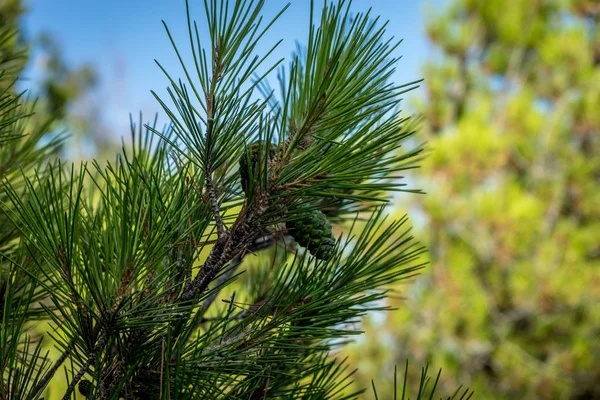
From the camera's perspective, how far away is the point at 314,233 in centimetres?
33

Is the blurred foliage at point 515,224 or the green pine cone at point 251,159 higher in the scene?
the blurred foliage at point 515,224

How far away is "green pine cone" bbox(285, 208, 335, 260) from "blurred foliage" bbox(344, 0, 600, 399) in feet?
8.44

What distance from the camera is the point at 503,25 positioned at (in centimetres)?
321

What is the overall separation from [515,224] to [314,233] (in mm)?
2687

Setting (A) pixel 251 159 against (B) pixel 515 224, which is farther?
(B) pixel 515 224

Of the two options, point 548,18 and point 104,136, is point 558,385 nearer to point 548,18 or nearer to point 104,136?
point 548,18

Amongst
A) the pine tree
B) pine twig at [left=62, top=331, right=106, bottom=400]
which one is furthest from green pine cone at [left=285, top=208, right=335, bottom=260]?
pine twig at [left=62, top=331, right=106, bottom=400]

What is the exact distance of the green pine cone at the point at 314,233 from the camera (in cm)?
33

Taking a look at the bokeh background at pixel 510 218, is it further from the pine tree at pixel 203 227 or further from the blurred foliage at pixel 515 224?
the pine tree at pixel 203 227

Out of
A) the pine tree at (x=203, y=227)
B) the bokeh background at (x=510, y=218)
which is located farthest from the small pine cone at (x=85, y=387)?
the bokeh background at (x=510, y=218)

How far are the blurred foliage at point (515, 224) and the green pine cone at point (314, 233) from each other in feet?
8.44

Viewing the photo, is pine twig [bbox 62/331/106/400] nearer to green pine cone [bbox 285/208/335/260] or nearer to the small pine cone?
the small pine cone

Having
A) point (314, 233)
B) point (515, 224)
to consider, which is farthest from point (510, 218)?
point (314, 233)

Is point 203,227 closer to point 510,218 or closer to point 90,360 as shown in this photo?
point 90,360
